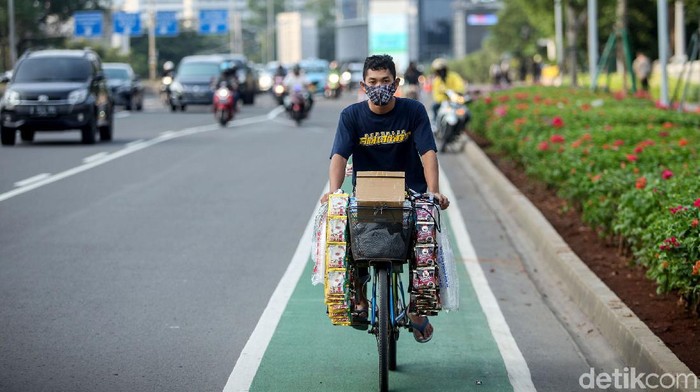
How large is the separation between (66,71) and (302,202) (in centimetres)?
1198

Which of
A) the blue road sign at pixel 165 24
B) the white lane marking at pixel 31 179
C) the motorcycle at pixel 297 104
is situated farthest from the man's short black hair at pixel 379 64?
the blue road sign at pixel 165 24

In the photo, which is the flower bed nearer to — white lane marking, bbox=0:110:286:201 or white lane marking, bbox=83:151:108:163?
white lane marking, bbox=0:110:286:201

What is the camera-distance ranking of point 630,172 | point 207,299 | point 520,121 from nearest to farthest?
point 207,299
point 630,172
point 520,121

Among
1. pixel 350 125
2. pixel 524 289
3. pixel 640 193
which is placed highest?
pixel 350 125

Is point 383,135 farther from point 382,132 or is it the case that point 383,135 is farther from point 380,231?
point 380,231

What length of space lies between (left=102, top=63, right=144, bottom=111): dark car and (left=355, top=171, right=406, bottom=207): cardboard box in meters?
38.7

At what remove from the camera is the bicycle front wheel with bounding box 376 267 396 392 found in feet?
20.9

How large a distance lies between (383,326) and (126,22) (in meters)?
79.2

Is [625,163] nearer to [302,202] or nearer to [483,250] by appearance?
[483,250]

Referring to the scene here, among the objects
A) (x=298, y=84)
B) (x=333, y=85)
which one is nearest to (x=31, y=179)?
(x=298, y=84)

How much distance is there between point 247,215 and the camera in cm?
1462

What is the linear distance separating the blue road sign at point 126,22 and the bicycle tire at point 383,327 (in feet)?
258

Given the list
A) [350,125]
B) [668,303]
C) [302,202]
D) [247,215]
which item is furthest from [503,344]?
[302,202]

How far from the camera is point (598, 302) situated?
29.4 feet
